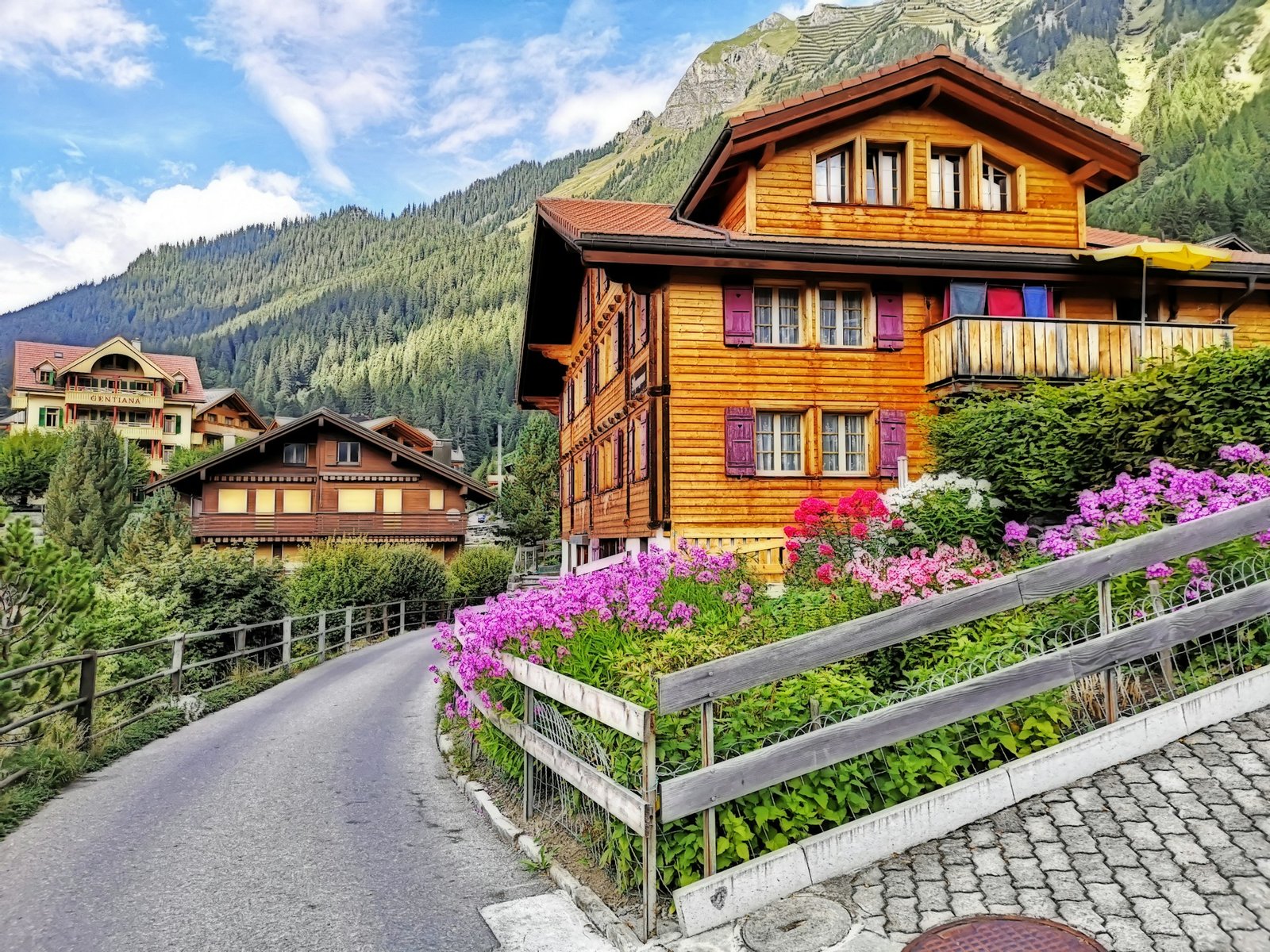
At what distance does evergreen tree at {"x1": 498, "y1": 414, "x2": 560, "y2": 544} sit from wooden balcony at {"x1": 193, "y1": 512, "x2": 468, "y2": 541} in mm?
15918

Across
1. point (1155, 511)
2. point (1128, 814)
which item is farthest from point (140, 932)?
point (1155, 511)

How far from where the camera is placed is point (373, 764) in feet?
32.8

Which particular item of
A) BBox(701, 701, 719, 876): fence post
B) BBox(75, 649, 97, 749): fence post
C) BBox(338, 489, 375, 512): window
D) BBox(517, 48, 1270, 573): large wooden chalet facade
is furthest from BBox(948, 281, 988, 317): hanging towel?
BBox(338, 489, 375, 512): window

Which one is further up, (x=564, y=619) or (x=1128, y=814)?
(x=564, y=619)

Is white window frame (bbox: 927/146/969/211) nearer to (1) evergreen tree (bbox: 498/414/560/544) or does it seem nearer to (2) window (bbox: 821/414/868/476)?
(2) window (bbox: 821/414/868/476)

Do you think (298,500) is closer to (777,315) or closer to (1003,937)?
(777,315)

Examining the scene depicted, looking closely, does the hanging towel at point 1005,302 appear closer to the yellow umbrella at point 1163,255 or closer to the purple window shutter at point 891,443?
the yellow umbrella at point 1163,255

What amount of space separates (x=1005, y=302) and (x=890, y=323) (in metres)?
2.26

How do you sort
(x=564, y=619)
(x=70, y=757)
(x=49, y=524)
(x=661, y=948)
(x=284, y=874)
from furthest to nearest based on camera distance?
(x=49, y=524)
(x=70, y=757)
(x=564, y=619)
(x=284, y=874)
(x=661, y=948)

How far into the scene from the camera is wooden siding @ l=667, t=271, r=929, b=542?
711 inches

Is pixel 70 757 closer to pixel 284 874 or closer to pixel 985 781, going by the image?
pixel 284 874

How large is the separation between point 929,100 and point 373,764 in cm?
1656

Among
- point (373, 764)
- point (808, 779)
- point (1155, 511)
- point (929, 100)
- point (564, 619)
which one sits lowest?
point (373, 764)

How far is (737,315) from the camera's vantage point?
59.9 ft
